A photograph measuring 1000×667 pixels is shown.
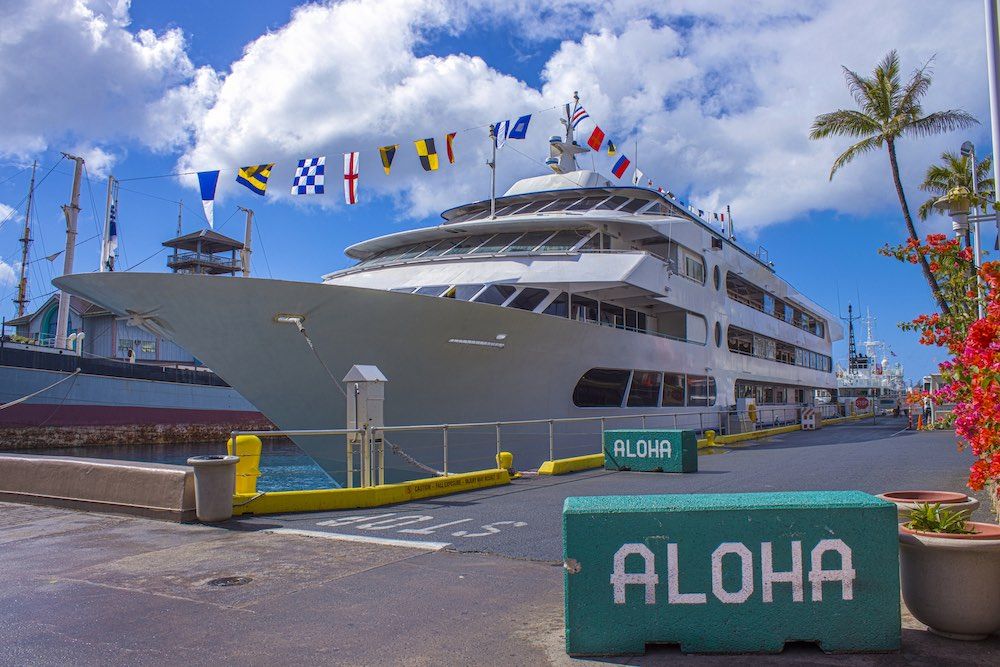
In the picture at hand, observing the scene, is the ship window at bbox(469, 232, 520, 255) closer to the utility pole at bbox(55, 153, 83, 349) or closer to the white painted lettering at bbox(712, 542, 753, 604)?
the white painted lettering at bbox(712, 542, 753, 604)

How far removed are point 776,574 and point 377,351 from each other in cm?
956

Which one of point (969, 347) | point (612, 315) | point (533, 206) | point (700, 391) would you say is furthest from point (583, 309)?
point (969, 347)

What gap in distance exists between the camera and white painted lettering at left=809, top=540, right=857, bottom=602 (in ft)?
12.0

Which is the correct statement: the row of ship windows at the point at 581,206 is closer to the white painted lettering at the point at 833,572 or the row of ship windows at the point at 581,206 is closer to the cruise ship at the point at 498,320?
the cruise ship at the point at 498,320

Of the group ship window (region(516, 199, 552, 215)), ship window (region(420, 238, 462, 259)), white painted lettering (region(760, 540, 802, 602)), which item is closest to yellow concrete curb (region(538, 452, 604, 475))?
ship window (region(420, 238, 462, 259))

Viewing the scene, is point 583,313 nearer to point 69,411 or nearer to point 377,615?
point 377,615

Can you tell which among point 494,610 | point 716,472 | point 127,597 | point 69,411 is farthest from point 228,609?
point 69,411

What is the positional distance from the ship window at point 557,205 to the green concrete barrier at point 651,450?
9610mm

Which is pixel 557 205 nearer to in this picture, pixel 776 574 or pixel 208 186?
pixel 208 186

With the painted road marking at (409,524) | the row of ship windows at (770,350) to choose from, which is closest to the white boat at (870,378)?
the row of ship windows at (770,350)

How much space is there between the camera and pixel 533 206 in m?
22.3

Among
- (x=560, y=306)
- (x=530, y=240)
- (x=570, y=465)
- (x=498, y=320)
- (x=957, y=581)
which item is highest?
(x=530, y=240)

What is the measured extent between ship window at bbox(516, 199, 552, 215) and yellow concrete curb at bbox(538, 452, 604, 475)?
10.2 metres

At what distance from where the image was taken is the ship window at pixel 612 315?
19062 mm
